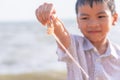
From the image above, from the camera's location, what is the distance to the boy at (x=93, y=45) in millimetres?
2775

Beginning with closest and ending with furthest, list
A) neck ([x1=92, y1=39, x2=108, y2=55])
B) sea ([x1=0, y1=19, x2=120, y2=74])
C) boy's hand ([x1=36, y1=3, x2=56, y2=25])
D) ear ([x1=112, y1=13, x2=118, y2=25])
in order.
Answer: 1. boy's hand ([x1=36, y1=3, x2=56, y2=25])
2. neck ([x1=92, y1=39, x2=108, y2=55])
3. ear ([x1=112, y1=13, x2=118, y2=25])
4. sea ([x1=0, y1=19, x2=120, y2=74])

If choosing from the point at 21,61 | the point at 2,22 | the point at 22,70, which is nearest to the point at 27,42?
the point at 21,61

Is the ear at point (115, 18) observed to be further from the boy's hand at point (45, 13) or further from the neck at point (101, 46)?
the boy's hand at point (45, 13)

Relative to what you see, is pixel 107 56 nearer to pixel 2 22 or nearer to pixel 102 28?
pixel 102 28

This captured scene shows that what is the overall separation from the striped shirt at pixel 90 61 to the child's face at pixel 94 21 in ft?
0.20

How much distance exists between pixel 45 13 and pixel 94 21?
465mm

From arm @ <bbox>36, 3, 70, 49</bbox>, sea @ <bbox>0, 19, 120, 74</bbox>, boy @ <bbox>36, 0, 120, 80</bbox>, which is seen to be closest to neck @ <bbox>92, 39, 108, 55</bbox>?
boy @ <bbox>36, 0, 120, 80</bbox>

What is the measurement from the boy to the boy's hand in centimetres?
29

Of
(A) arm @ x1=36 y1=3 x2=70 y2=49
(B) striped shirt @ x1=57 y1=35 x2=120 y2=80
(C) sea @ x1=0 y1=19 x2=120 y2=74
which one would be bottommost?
(C) sea @ x1=0 y1=19 x2=120 y2=74

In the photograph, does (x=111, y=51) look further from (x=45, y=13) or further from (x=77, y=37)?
(x=45, y=13)

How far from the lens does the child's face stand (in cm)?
278

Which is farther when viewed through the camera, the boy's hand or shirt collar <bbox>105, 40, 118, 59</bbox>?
shirt collar <bbox>105, 40, 118, 59</bbox>

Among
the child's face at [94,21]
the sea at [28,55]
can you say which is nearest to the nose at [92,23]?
the child's face at [94,21]

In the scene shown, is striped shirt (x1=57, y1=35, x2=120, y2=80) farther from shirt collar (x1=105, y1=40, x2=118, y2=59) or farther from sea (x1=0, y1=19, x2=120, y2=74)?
sea (x1=0, y1=19, x2=120, y2=74)
